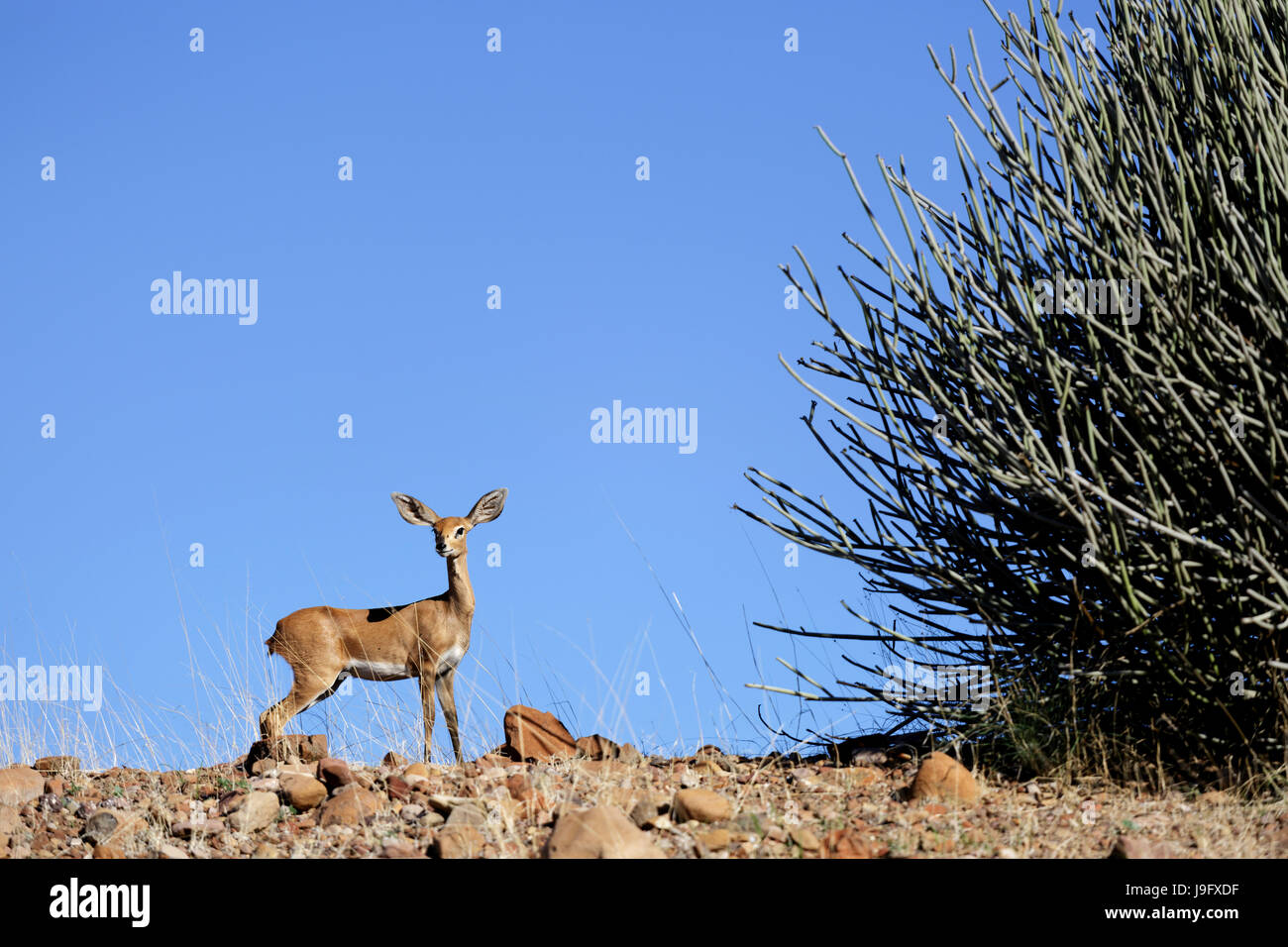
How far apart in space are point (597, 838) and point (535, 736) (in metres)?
2.74

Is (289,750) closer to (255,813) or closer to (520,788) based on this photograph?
(255,813)

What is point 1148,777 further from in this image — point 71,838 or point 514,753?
point 71,838

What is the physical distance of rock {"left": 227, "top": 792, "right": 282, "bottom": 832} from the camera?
5.83m

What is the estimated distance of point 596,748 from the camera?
6.90 metres

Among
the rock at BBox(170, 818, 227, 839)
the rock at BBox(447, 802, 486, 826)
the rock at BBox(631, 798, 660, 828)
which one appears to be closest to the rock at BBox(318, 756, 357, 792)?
the rock at BBox(170, 818, 227, 839)

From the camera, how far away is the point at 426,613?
29.9ft

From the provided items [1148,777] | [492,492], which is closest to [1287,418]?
[1148,777]

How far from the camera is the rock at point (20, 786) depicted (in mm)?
7195

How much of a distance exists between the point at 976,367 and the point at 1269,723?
2232 millimetres

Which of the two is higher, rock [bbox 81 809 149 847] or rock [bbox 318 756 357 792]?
rock [bbox 318 756 357 792]

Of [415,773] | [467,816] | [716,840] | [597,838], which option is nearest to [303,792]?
[415,773]

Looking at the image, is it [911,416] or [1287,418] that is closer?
[1287,418]

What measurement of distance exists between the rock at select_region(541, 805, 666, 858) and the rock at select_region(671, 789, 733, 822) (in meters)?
0.59

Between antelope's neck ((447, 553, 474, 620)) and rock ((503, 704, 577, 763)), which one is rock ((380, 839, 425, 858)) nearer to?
rock ((503, 704, 577, 763))
